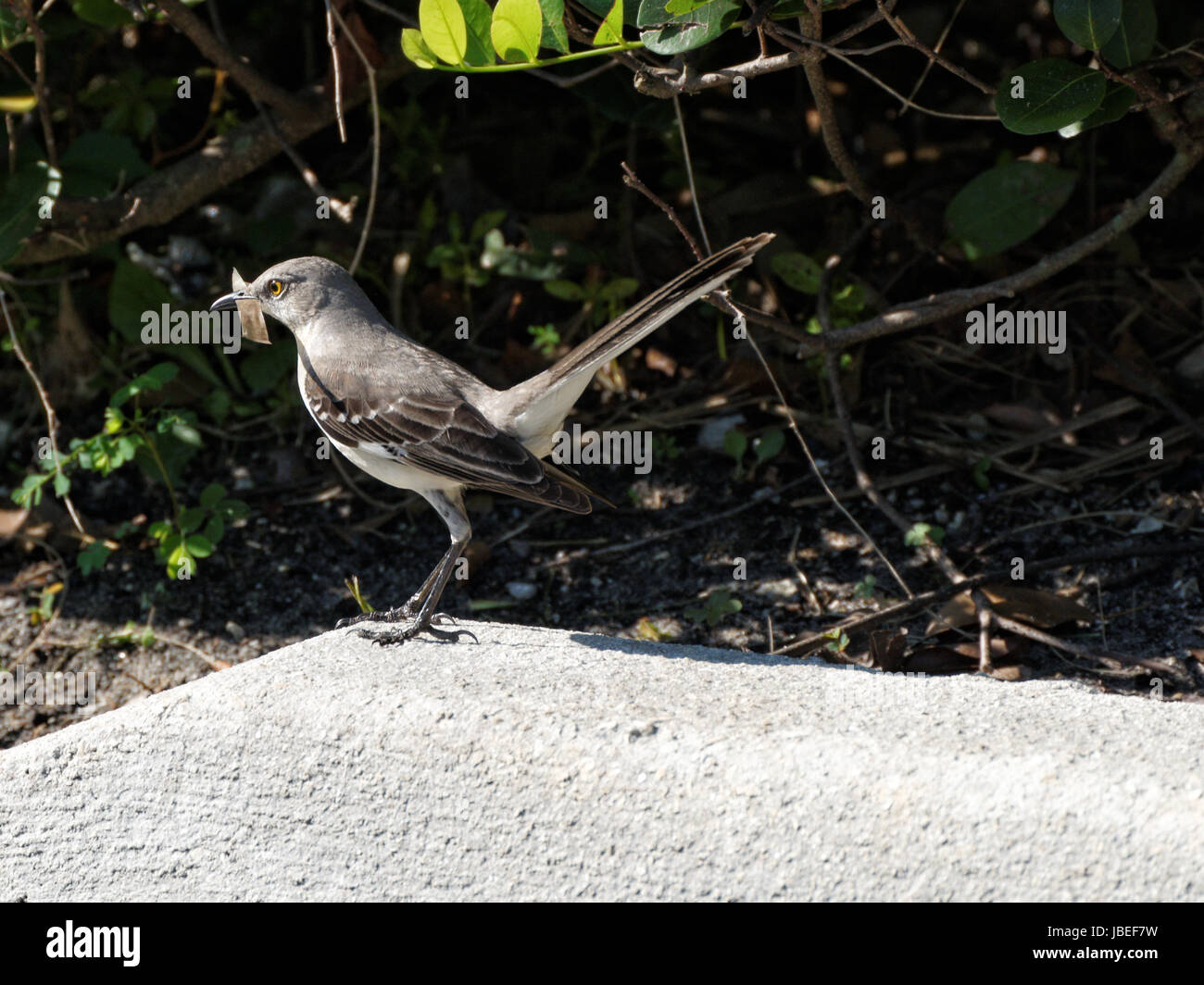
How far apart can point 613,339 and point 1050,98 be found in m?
1.52

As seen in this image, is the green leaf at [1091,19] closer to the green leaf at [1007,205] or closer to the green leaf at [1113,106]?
the green leaf at [1113,106]

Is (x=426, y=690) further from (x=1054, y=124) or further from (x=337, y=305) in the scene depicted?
(x=1054, y=124)

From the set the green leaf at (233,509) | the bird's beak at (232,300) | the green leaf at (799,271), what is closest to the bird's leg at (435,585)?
the green leaf at (233,509)

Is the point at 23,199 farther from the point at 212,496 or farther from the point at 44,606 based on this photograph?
the point at 44,606

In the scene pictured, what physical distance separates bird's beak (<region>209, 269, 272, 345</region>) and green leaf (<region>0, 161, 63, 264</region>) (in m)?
0.89

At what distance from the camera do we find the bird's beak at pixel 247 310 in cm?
465

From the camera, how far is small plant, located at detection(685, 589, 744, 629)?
4547mm

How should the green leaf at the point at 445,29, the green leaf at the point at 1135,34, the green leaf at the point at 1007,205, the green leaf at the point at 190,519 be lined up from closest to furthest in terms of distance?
the green leaf at the point at 445,29 < the green leaf at the point at 1135,34 < the green leaf at the point at 190,519 < the green leaf at the point at 1007,205

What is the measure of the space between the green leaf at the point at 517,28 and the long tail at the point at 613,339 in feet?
2.56

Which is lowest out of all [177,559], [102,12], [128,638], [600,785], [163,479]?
[600,785]

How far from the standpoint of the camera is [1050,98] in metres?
3.95

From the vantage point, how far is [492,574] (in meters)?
5.09

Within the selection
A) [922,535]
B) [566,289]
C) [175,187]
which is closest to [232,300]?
[175,187]

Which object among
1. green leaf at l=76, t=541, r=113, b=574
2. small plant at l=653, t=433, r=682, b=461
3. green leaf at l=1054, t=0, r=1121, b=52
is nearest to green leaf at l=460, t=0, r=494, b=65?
green leaf at l=1054, t=0, r=1121, b=52
